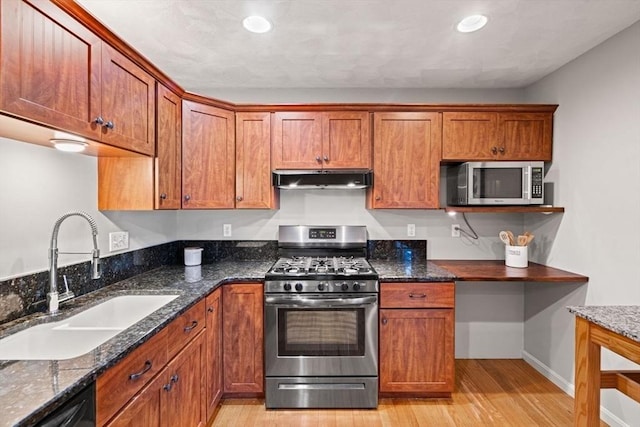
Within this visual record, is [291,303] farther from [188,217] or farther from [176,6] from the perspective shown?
[176,6]

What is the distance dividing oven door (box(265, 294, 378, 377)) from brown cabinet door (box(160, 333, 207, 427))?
519 millimetres

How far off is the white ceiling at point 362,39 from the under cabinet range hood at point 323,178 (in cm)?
85

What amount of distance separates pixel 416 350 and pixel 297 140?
192 cm

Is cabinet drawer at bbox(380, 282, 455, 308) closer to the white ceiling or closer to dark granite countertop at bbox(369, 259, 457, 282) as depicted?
dark granite countertop at bbox(369, 259, 457, 282)

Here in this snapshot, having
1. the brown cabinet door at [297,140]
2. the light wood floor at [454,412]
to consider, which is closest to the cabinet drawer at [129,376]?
the light wood floor at [454,412]

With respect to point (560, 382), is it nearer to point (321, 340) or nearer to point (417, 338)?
point (417, 338)

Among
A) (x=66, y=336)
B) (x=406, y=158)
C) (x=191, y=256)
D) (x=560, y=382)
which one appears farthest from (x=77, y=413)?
(x=560, y=382)

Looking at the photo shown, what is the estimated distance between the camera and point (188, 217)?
3.12 meters

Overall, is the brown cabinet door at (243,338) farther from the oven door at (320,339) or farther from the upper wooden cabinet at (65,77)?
the upper wooden cabinet at (65,77)

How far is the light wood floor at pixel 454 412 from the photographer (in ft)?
7.36

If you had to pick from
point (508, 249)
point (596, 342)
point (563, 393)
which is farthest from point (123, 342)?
point (563, 393)

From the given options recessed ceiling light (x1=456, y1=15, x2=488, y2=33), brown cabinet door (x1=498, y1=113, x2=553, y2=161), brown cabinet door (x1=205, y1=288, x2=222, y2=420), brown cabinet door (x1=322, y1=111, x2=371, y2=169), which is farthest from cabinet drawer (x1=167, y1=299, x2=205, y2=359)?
brown cabinet door (x1=498, y1=113, x2=553, y2=161)

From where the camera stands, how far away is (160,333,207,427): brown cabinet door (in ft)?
5.10

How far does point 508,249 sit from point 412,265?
850 mm
